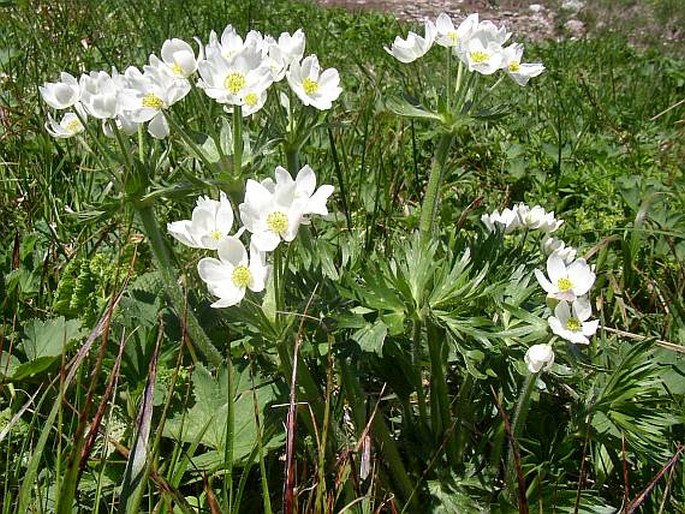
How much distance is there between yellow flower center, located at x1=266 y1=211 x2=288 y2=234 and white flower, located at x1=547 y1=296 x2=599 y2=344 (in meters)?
0.54

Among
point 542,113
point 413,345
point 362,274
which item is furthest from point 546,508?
point 542,113

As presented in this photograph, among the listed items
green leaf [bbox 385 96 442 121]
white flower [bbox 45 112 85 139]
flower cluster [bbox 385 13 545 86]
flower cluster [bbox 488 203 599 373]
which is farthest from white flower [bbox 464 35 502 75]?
white flower [bbox 45 112 85 139]

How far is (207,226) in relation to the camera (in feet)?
4.91

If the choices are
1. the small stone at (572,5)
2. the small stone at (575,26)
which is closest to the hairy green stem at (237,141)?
the small stone at (575,26)

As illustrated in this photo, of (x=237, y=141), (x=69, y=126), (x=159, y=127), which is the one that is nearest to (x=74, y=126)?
(x=69, y=126)

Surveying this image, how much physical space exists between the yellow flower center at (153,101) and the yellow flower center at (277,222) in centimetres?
38

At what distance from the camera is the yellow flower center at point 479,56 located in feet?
5.65

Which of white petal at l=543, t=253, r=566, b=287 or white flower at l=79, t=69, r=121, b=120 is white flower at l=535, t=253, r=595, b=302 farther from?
white flower at l=79, t=69, r=121, b=120

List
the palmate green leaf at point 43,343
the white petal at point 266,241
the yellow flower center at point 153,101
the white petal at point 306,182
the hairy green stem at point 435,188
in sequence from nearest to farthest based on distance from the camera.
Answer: the white petal at point 266,241, the white petal at point 306,182, the yellow flower center at point 153,101, the hairy green stem at point 435,188, the palmate green leaf at point 43,343

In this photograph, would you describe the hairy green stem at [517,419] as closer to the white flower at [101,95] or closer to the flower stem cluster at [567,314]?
the flower stem cluster at [567,314]

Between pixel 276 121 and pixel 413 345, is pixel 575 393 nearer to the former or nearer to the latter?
pixel 413 345

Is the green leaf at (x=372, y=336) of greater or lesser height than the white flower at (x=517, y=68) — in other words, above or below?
below

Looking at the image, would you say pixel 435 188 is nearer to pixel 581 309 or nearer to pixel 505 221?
pixel 505 221

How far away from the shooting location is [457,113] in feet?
5.86
